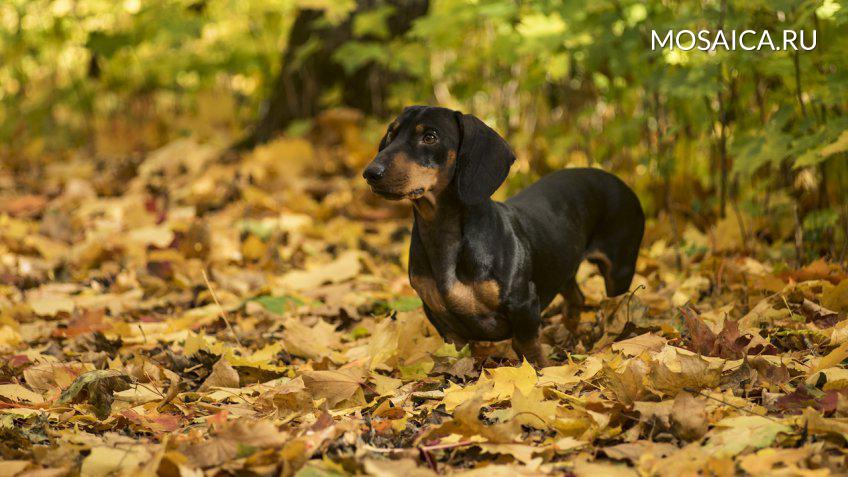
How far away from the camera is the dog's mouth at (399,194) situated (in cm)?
299

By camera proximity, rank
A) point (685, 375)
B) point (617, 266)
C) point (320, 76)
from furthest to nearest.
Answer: point (320, 76) → point (617, 266) → point (685, 375)

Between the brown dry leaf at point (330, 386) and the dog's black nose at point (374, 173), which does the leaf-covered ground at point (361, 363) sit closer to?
the brown dry leaf at point (330, 386)

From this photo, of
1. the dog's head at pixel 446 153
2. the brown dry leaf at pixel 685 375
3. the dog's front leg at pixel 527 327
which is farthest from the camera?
the dog's front leg at pixel 527 327

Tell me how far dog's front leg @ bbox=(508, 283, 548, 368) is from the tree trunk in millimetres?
4434

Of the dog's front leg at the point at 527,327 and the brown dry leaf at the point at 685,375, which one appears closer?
the brown dry leaf at the point at 685,375

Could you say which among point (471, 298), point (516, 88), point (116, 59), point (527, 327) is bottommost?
point (527, 327)

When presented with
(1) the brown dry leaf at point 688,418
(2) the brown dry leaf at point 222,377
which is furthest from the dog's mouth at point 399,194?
(1) the brown dry leaf at point 688,418

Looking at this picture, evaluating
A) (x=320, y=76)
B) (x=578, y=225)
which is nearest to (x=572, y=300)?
(x=578, y=225)

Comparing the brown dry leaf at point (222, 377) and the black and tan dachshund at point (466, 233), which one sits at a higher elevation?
the black and tan dachshund at point (466, 233)

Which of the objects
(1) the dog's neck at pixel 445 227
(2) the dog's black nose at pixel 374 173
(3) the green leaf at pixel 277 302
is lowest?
(3) the green leaf at pixel 277 302

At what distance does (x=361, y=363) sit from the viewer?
3.33 m

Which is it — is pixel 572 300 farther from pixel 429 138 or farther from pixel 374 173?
pixel 374 173

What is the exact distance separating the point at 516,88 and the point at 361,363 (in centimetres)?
399

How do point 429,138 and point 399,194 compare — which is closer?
point 399,194
